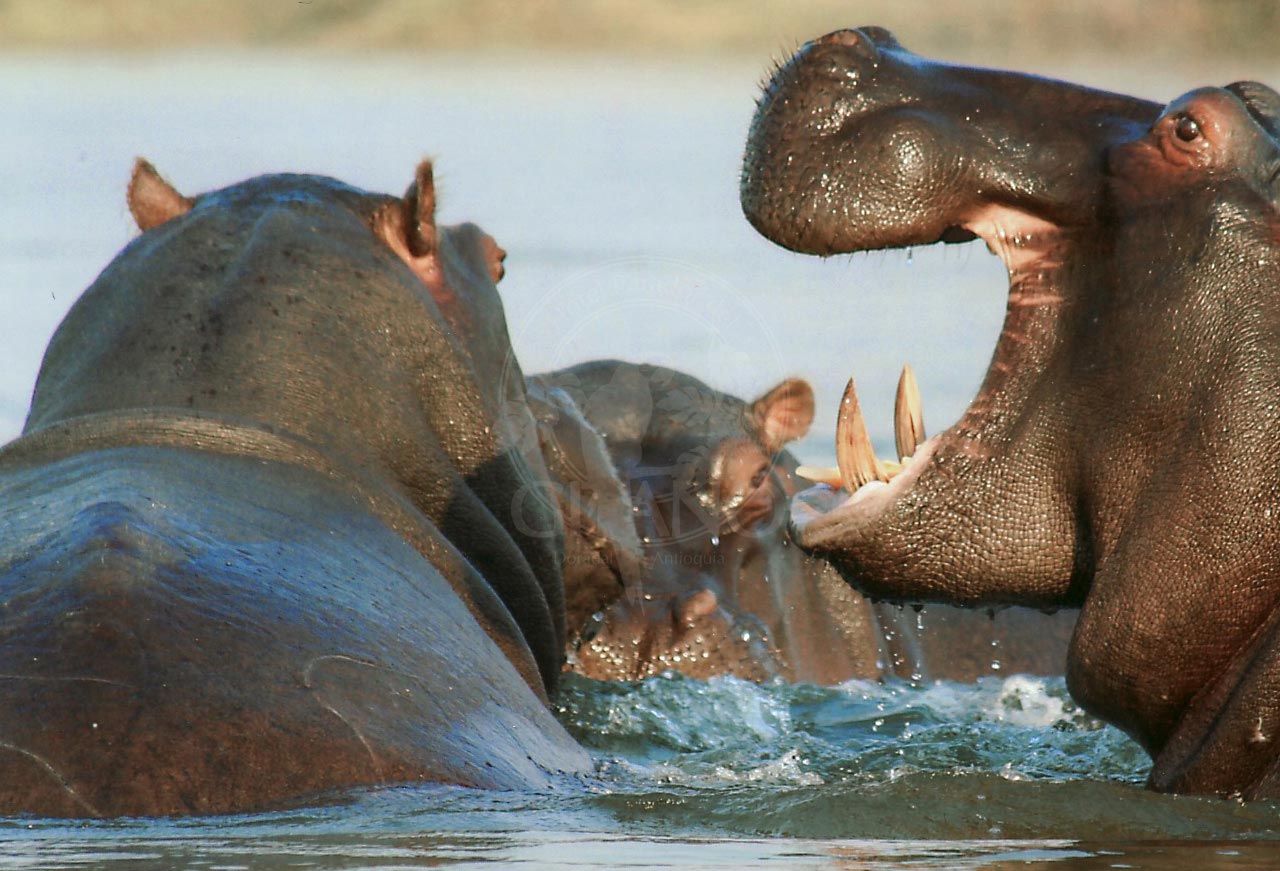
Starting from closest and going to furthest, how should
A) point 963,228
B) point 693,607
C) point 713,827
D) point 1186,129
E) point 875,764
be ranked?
point 713,827, point 1186,129, point 963,228, point 875,764, point 693,607

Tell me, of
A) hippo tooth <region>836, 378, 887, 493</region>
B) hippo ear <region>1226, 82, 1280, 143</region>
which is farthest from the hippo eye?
hippo tooth <region>836, 378, 887, 493</region>

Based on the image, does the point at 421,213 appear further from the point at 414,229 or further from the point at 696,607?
the point at 696,607

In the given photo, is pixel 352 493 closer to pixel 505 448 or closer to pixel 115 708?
pixel 505 448

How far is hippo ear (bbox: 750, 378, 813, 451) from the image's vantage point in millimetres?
8688

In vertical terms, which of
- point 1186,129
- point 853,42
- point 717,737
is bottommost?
point 717,737

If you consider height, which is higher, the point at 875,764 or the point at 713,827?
the point at 713,827

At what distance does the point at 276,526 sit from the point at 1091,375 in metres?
1.58

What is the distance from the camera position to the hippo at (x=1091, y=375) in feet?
13.6

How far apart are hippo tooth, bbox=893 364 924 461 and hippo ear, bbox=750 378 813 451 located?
13.3 feet

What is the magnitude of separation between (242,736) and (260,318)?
1.86 meters

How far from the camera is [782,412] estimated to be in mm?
8773

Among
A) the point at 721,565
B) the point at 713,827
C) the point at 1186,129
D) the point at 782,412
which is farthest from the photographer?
the point at 782,412

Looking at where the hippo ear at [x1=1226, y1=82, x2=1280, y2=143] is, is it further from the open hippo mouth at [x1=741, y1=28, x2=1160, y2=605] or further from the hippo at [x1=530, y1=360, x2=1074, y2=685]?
the hippo at [x1=530, y1=360, x2=1074, y2=685]

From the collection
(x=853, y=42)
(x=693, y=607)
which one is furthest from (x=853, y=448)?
(x=693, y=607)
